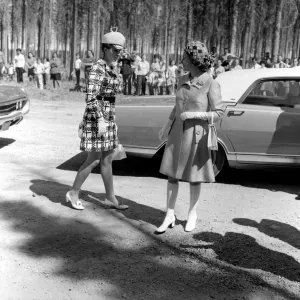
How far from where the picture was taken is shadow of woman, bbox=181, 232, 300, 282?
12.4 feet

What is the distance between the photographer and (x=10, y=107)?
835cm

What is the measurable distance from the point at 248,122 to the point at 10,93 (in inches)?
178

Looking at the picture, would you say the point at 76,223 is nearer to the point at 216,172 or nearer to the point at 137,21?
the point at 216,172

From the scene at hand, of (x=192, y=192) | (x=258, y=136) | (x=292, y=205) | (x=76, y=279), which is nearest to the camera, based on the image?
(x=76, y=279)

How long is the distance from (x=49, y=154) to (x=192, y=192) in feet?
12.5

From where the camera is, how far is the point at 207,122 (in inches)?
173

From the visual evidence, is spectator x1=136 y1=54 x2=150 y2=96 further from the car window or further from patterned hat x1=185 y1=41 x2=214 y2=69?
patterned hat x1=185 y1=41 x2=214 y2=69

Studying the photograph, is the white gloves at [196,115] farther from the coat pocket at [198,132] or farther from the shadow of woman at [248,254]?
the shadow of woman at [248,254]

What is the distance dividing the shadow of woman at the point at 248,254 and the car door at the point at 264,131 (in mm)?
1829

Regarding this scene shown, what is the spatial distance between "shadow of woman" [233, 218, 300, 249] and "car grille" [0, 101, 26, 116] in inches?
187

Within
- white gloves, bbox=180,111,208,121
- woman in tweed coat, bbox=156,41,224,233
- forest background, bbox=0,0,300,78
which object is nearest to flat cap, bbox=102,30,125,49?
woman in tweed coat, bbox=156,41,224,233

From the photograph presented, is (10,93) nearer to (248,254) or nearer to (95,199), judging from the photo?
(95,199)

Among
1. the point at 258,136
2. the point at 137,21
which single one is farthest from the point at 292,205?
the point at 137,21

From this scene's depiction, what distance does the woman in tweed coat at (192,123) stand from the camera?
4.29m
